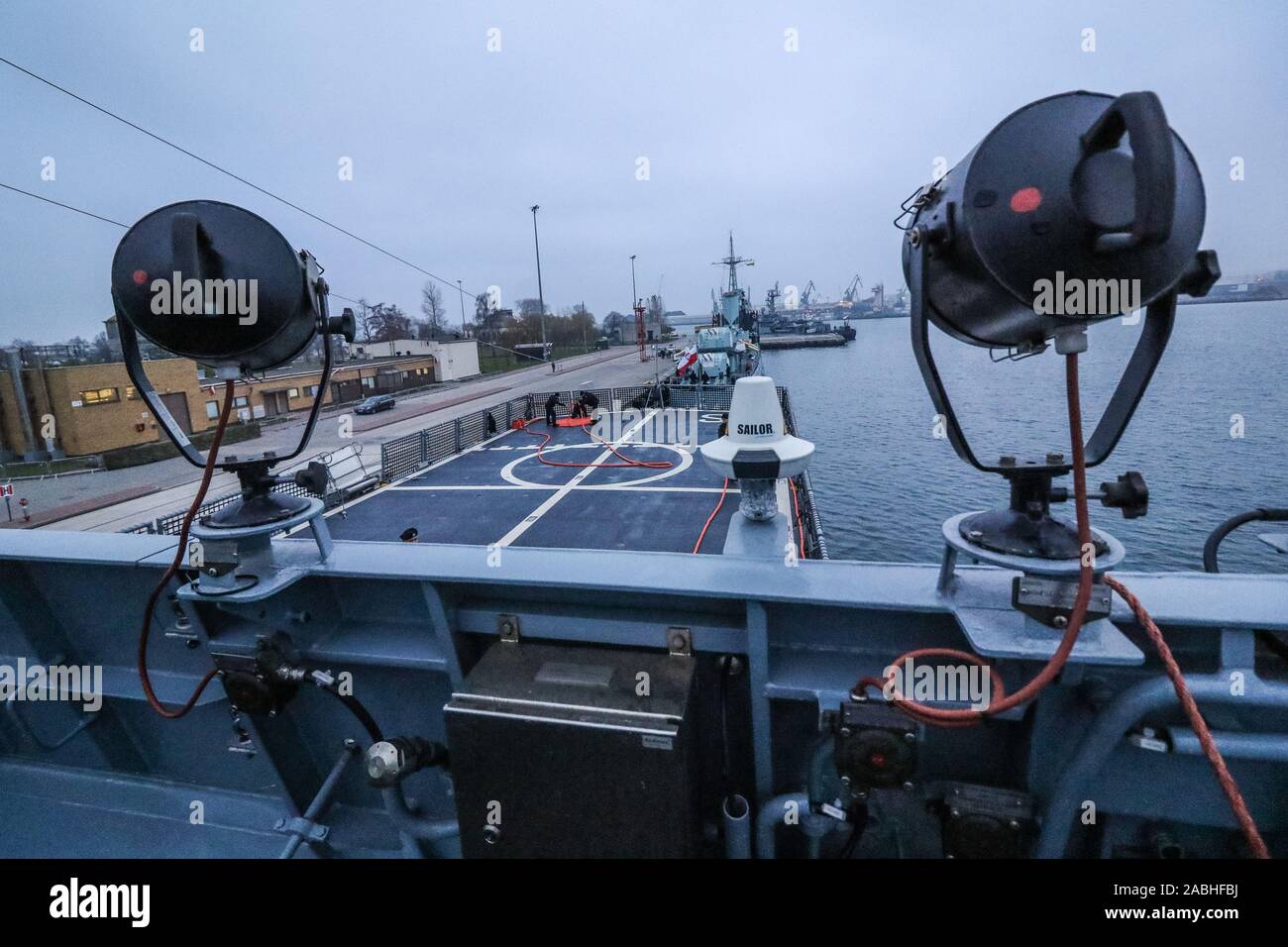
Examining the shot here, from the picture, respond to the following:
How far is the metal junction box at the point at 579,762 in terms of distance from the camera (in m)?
2.19

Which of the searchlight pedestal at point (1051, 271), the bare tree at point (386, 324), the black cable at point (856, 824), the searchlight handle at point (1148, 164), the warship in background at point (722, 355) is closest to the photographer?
the searchlight handle at point (1148, 164)

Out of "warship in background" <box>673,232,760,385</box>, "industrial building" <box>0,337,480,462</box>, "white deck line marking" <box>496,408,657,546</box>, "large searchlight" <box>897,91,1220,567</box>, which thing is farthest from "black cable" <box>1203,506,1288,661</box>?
"warship in background" <box>673,232,760,385</box>

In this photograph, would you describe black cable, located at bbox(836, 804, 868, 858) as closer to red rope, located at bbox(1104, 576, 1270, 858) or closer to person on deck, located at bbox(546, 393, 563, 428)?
red rope, located at bbox(1104, 576, 1270, 858)

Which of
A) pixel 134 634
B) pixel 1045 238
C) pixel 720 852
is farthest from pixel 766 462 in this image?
pixel 134 634

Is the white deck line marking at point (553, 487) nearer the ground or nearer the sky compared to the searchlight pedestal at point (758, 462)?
nearer the ground

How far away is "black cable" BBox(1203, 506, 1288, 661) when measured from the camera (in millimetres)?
2111

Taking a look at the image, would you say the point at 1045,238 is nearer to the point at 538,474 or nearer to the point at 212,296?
the point at 212,296

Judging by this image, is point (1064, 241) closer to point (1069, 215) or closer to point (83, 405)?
point (1069, 215)

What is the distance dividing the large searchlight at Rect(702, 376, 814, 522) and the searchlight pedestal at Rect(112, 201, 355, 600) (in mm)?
1707

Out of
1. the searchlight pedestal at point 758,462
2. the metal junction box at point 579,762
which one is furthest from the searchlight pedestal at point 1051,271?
the metal junction box at point 579,762

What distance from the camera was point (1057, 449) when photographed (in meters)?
28.1

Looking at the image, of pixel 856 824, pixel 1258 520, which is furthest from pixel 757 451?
pixel 1258 520

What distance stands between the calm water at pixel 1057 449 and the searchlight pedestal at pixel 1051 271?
10869 mm

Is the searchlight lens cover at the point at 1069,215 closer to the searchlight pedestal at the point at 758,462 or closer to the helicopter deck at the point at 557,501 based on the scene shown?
the searchlight pedestal at the point at 758,462
